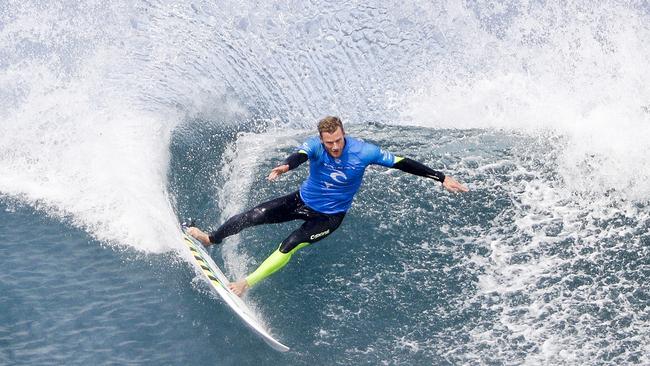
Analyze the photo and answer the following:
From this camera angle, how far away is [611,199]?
34.9 ft

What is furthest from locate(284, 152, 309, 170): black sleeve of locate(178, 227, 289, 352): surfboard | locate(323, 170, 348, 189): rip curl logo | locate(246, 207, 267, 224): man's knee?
locate(178, 227, 289, 352): surfboard

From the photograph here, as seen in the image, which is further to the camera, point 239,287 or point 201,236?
point 201,236

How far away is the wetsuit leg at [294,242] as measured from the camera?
9023mm

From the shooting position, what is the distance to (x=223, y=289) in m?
8.99

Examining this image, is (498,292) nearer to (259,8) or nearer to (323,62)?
(323,62)

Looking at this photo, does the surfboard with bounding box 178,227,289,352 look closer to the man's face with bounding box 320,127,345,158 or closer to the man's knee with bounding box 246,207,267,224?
the man's knee with bounding box 246,207,267,224

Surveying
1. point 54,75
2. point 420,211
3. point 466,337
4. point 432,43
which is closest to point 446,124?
point 432,43

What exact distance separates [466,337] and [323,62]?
6800 mm

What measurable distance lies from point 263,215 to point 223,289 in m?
0.94

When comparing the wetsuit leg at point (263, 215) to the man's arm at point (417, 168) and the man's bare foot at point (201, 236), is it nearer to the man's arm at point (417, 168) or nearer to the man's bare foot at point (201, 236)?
the man's bare foot at point (201, 236)

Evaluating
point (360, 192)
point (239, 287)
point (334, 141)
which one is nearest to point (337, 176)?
point (334, 141)

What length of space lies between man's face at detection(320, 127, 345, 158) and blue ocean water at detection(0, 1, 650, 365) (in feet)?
5.97

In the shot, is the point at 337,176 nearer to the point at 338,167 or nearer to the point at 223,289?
the point at 338,167

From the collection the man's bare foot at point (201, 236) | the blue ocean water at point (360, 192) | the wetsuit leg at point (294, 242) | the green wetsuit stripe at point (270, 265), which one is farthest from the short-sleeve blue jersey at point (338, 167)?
the man's bare foot at point (201, 236)
